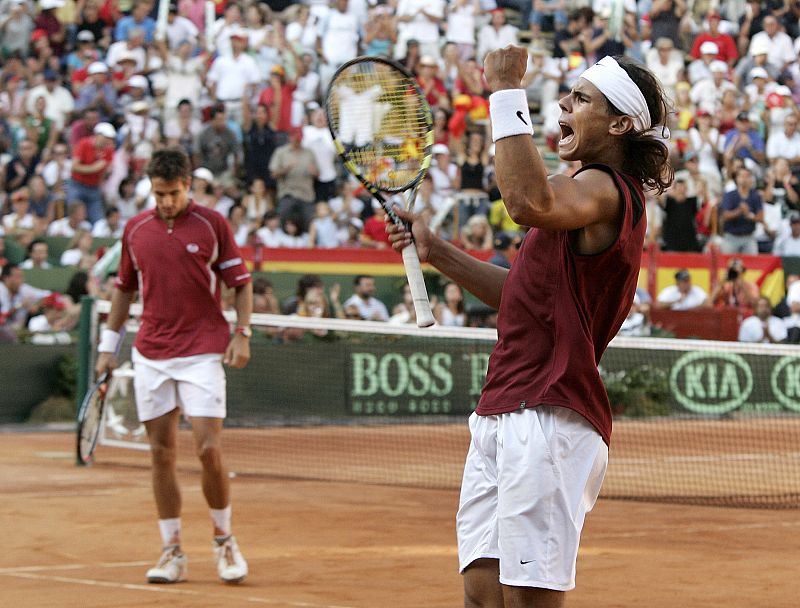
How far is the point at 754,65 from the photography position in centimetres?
2175

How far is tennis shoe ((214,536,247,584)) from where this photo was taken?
6949 millimetres

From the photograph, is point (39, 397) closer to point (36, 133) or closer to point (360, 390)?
point (360, 390)

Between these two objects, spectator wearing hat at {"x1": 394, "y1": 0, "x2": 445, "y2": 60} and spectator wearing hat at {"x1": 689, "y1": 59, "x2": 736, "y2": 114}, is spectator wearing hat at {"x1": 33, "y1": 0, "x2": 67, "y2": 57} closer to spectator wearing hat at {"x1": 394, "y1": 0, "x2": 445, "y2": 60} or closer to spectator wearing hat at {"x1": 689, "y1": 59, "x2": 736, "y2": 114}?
spectator wearing hat at {"x1": 394, "y1": 0, "x2": 445, "y2": 60}

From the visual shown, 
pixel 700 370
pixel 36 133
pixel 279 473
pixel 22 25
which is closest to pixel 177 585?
pixel 279 473

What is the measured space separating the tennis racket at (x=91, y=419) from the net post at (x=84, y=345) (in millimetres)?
806

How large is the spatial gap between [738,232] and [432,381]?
5.58 m

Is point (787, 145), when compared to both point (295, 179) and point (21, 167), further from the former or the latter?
point (21, 167)

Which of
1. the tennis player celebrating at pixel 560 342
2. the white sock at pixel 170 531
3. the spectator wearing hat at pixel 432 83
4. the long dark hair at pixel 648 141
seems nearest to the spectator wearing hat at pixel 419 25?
the spectator wearing hat at pixel 432 83

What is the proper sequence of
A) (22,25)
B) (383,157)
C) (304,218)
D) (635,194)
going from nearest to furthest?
(635,194)
(383,157)
(304,218)
(22,25)

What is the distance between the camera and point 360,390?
15.3 meters

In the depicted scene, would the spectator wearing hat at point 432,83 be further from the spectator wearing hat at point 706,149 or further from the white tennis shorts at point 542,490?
the white tennis shorts at point 542,490

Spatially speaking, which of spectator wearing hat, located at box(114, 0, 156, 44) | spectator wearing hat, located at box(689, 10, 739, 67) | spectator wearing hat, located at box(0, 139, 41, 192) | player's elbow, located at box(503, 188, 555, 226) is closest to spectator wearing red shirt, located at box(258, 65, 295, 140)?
spectator wearing hat, located at box(114, 0, 156, 44)


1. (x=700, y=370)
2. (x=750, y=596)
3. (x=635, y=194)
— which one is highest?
(x=635, y=194)

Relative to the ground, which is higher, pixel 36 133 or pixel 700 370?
pixel 36 133
